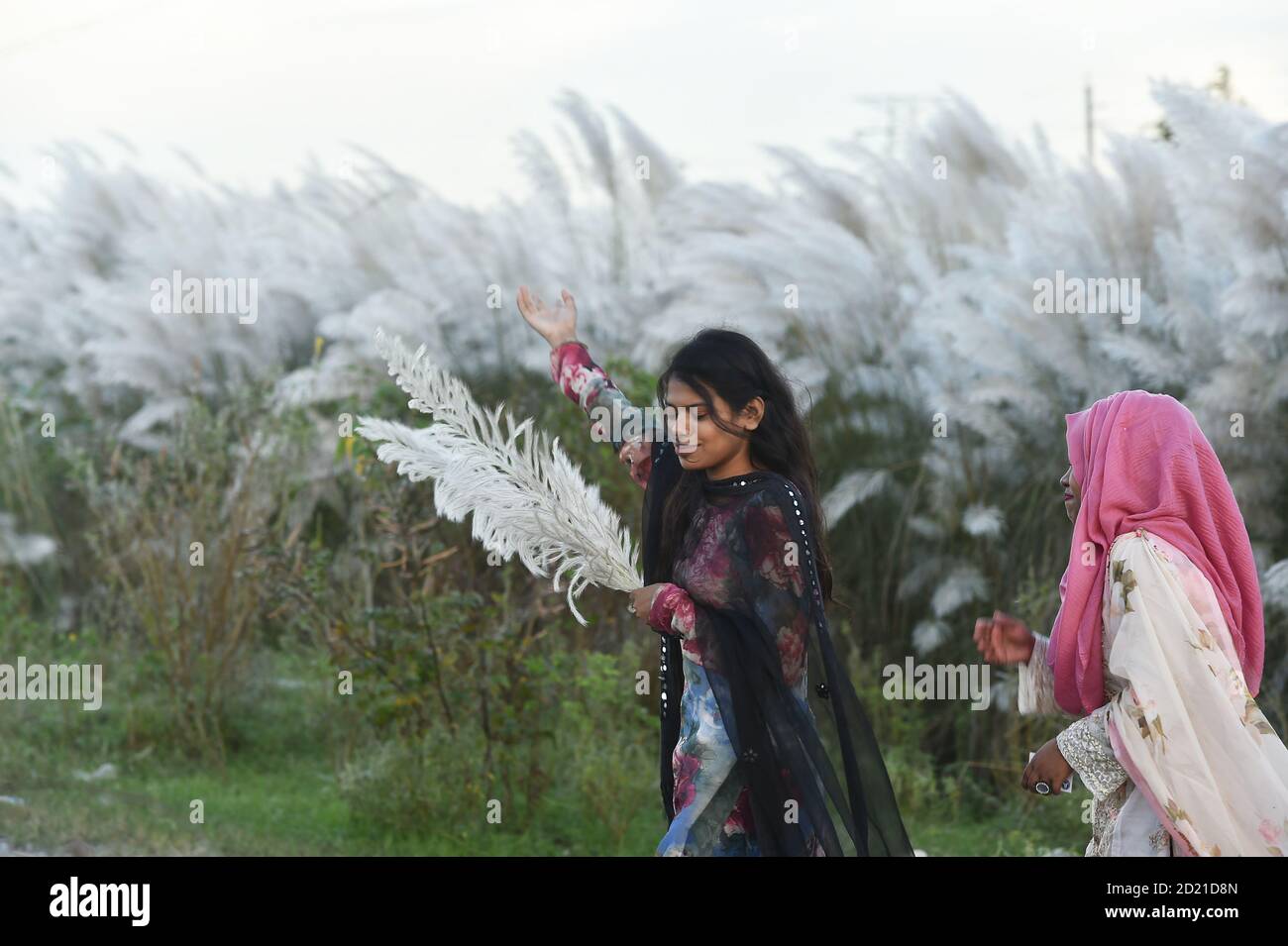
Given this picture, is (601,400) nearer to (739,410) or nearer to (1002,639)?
(739,410)

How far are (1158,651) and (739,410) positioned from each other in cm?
83

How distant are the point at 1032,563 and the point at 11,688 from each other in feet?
12.2

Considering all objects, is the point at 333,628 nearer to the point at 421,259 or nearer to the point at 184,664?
the point at 184,664

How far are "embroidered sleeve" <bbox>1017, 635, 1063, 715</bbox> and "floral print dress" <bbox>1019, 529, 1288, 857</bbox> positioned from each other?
0.20 m

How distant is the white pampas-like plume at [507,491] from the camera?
283cm

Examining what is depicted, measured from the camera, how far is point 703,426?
2.73 m

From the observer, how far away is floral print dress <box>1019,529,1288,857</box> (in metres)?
2.45

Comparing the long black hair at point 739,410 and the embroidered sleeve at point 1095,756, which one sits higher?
the long black hair at point 739,410

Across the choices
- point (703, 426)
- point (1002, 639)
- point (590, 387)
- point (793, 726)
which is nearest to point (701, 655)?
point (793, 726)

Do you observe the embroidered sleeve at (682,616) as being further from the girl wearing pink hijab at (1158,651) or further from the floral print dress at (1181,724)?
the floral print dress at (1181,724)

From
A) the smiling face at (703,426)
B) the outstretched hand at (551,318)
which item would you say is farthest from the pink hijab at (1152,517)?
the outstretched hand at (551,318)

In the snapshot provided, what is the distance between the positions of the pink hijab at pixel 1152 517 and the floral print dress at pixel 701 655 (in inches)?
18.8

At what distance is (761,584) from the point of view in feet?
8.76

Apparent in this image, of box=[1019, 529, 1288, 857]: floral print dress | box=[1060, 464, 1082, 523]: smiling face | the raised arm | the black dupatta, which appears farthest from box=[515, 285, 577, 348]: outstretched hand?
box=[1019, 529, 1288, 857]: floral print dress
